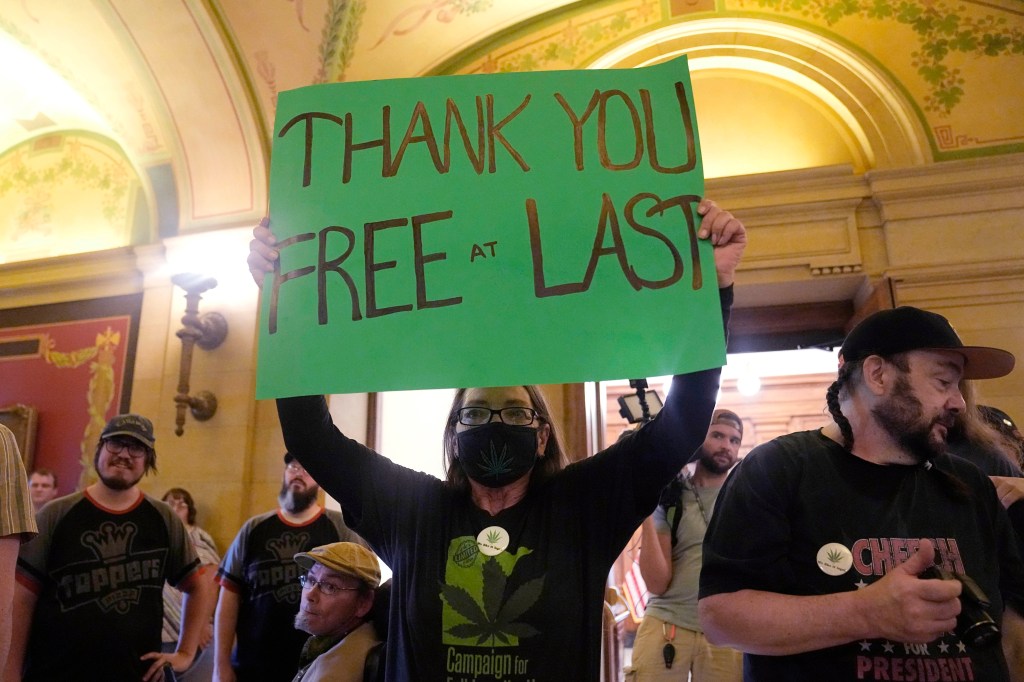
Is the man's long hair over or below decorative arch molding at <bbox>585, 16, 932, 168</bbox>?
below

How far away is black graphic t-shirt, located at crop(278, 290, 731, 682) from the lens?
1.16 m

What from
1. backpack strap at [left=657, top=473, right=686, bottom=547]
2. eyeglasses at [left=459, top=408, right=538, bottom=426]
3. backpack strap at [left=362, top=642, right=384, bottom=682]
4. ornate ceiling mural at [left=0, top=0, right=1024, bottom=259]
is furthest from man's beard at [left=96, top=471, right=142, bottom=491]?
ornate ceiling mural at [left=0, top=0, right=1024, bottom=259]

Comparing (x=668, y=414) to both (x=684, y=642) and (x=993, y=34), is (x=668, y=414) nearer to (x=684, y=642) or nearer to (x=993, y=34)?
(x=684, y=642)

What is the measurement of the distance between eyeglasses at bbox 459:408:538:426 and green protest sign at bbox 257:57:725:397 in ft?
0.59

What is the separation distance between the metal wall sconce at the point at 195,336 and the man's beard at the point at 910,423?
3.85 m

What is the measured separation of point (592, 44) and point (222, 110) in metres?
2.32

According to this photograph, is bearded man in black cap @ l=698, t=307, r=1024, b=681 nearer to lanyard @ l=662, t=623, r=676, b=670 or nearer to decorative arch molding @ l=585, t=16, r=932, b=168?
lanyard @ l=662, t=623, r=676, b=670

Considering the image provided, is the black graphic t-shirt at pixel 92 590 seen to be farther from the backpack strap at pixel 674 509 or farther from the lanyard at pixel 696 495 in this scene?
the lanyard at pixel 696 495

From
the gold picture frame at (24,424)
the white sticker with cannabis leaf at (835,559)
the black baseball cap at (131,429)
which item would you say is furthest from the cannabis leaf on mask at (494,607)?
the gold picture frame at (24,424)

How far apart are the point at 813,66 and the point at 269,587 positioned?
4.03 meters

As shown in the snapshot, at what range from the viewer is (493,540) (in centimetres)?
124

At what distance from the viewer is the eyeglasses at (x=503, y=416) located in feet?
4.43

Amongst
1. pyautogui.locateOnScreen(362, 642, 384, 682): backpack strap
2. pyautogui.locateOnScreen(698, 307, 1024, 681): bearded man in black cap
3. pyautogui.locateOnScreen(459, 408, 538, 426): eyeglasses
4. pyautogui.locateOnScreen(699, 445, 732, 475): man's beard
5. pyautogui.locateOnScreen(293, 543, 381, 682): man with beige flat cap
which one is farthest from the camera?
pyautogui.locateOnScreen(699, 445, 732, 475): man's beard

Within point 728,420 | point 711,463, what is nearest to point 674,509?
point 711,463
